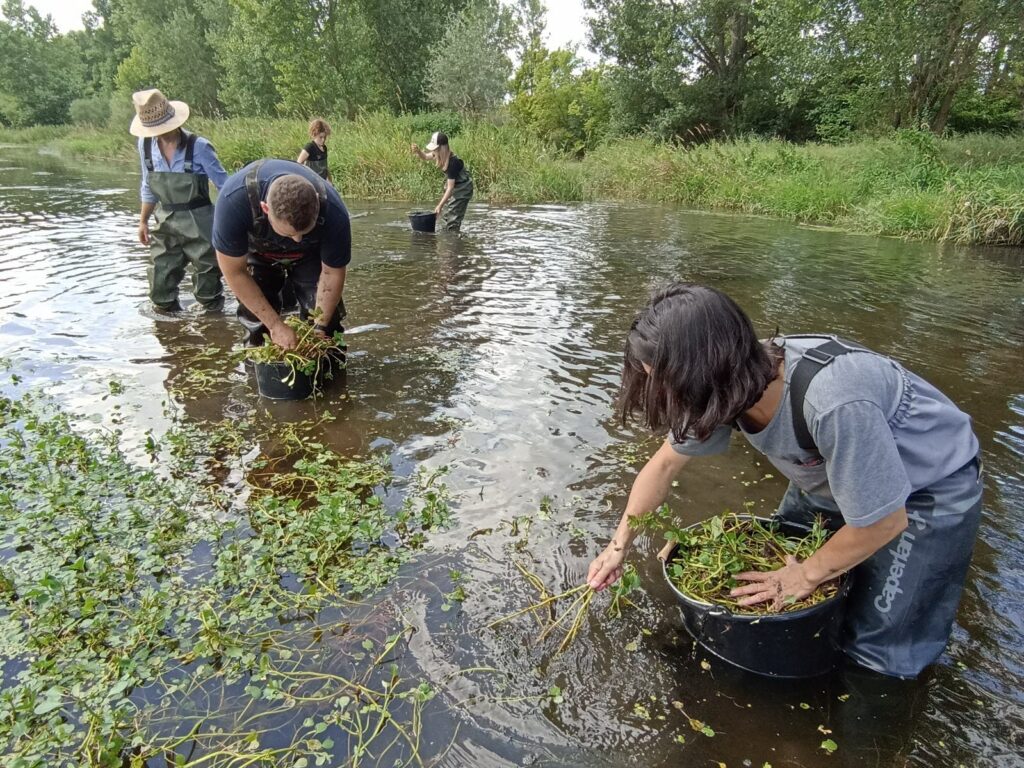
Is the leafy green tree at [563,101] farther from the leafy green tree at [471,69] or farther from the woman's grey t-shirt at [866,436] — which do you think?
the woman's grey t-shirt at [866,436]

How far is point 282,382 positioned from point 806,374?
3622 millimetres

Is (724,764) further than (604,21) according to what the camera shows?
No

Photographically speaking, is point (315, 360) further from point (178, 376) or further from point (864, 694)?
point (864, 694)

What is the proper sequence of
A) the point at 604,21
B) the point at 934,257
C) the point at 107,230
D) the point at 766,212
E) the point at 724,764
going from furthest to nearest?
the point at 604,21 < the point at 766,212 < the point at 107,230 < the point at 934,257 < the point at 724,764

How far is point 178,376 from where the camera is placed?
4.91 metres

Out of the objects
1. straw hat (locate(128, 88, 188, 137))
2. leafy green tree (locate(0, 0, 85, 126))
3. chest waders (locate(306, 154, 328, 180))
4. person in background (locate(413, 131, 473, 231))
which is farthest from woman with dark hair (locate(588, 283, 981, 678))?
leafy green tree (locate(0, 0, 85, 126))

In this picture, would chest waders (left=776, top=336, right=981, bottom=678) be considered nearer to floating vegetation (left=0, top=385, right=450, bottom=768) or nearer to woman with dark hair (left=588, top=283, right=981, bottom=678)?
woman with dark hair (left=588, top=283, right=981, bottom=678)

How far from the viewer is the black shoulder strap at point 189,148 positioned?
18.4 feet

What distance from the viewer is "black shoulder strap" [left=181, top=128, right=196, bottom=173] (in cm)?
561

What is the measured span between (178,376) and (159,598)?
9.28ft

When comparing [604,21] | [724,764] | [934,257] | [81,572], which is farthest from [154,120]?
[604,21]

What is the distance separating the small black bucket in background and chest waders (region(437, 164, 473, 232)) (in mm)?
6983

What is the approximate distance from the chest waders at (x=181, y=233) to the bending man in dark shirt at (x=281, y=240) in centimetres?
163

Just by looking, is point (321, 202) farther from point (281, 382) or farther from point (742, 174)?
point (742, 174)
